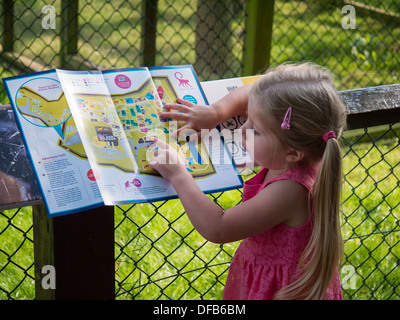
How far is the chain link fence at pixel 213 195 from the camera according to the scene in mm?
2553

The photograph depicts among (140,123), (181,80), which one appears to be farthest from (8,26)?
(140,123)

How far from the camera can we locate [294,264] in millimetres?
1563

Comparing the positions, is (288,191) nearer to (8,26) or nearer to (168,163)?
(168,163)

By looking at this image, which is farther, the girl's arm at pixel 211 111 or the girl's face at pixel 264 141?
the girl's arm at pixel 211 111

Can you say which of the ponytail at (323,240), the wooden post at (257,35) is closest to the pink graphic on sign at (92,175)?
the ponytail at (323,240)

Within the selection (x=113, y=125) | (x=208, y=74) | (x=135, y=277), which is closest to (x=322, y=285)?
(x=113, y=125)

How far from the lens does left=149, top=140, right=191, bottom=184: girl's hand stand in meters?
1.47

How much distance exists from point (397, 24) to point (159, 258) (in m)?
4.99

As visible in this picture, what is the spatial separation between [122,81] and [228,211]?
0.45 meters

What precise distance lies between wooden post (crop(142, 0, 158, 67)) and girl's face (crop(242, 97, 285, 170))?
344cm

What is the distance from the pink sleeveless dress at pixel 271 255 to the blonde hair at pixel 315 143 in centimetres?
3

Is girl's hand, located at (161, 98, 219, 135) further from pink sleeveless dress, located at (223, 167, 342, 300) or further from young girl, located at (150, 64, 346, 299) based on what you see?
pink sleeveless dress, located at (223, 167, 342, 300)

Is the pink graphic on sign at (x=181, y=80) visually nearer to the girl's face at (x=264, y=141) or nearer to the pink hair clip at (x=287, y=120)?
the girl's face at (x=264, y=141)
